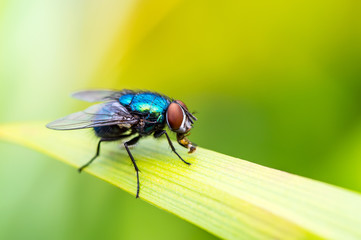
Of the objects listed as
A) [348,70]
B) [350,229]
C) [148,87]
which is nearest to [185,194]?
[350,229]

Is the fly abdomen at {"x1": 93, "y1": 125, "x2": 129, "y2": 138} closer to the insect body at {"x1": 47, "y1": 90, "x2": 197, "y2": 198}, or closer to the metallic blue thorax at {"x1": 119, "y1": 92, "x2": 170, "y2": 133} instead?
the insect body at {"x1": 47, "y1": 90, "x2": 197, "y2": 198}

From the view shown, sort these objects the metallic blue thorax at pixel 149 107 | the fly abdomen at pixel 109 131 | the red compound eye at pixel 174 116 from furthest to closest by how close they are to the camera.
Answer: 1. the fly abdomen at pixel 109 131
2. the metallic blue thorax at pixel 149 107
3. the red compound eye at pixel 174 116

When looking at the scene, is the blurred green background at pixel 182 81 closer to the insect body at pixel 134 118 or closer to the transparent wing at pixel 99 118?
the insect body at pixel 134 118

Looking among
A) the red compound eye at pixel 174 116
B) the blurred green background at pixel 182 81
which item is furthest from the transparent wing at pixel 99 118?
the blurred green background at pixel 182 81

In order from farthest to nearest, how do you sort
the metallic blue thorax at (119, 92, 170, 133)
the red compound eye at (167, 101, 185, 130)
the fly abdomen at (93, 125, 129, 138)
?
the fly abdomen at (93, 125, 129, 138) < the metallic blue thorax at (119, 92, 170, 133) < the red compound eye at (167, 101, 185, 130)

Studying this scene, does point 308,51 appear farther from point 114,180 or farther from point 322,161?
point 114,180

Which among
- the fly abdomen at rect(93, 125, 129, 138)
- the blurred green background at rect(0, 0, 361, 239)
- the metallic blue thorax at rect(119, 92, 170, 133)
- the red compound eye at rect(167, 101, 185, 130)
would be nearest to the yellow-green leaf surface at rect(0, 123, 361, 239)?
the red compound eye at rect(167, 101, 185, 130)
